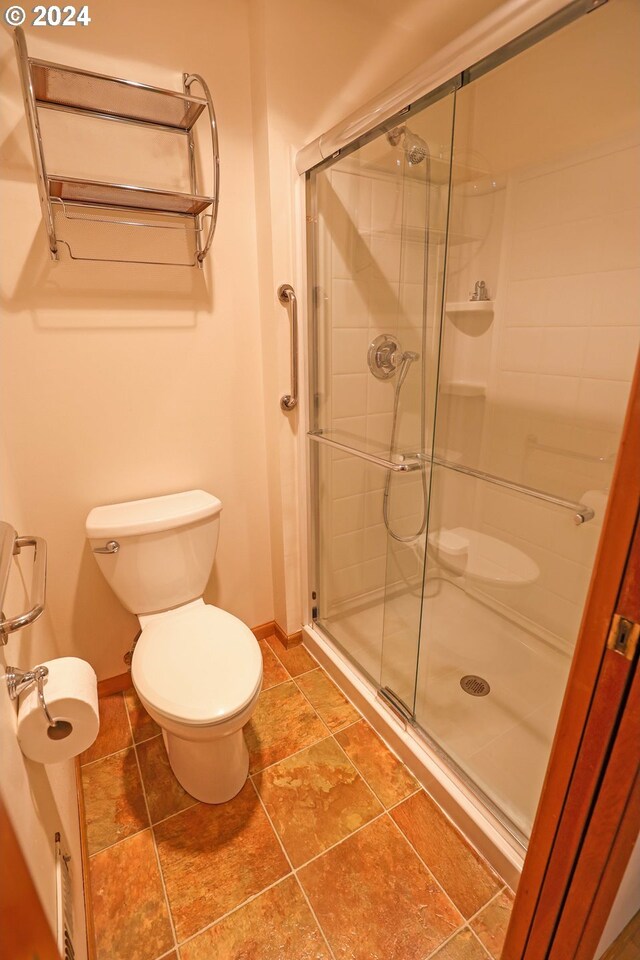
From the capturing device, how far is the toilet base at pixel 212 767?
50.6 inches

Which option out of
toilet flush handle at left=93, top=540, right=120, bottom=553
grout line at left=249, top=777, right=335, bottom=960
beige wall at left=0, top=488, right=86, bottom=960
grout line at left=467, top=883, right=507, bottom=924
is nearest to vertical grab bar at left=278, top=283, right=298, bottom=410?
toilet flush handle at left=93, top=540, right=120, bottom=553

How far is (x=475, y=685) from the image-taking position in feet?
4.95

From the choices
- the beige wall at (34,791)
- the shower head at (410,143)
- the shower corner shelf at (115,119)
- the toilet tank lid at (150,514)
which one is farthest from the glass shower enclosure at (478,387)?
the beige wall at (34,791)

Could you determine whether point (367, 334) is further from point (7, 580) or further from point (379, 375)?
point (7, 580)

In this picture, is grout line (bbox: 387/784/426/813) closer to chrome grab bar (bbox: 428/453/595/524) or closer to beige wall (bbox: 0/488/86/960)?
beige wall (bbox: 0/488/86/960)

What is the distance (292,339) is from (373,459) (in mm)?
529

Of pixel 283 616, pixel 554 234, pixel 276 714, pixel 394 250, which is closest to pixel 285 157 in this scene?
pixel 394 250

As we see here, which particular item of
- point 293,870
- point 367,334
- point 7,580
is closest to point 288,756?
point 293,870

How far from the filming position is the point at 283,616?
1.96m

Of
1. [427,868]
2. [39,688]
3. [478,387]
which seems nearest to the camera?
[39,688]

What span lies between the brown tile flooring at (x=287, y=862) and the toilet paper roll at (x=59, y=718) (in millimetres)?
613

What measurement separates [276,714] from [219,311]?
4.83 ft

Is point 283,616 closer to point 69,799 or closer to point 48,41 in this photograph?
point 69,799

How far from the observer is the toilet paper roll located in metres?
0.76
